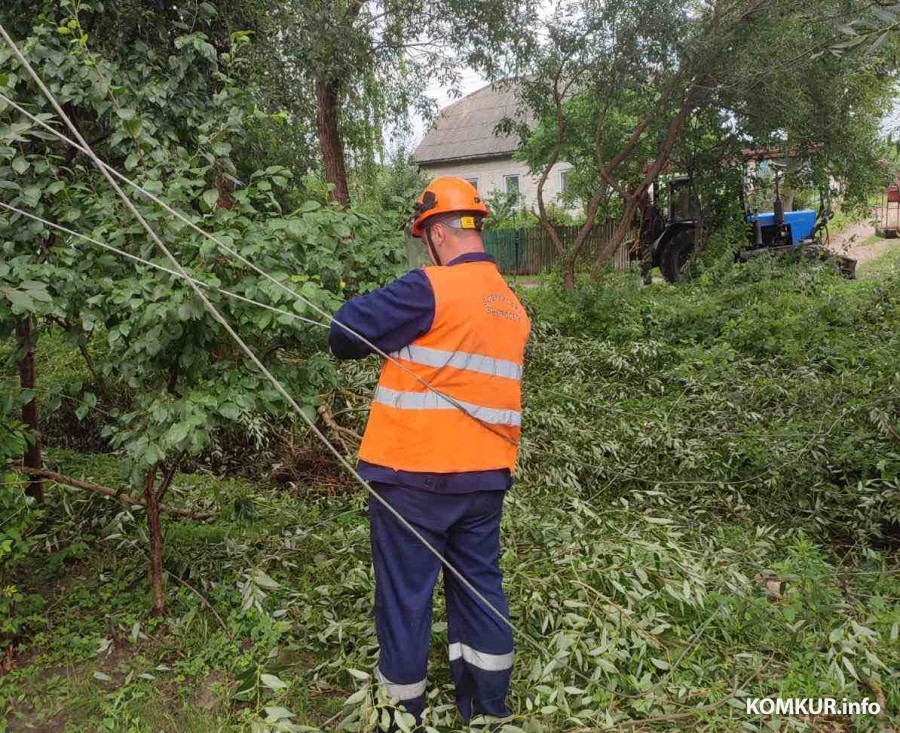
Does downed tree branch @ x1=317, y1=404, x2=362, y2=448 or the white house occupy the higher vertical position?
the white house

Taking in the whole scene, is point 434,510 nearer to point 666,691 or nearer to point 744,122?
point 666,691

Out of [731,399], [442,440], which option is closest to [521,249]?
[731,399]

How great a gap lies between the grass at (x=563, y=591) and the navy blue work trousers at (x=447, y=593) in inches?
5.6

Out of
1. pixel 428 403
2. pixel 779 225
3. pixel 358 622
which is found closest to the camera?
pixel 428 403

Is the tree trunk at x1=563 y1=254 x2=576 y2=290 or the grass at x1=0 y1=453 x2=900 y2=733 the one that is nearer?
the grass at x1=0 y1=453 x2=900 y2=733

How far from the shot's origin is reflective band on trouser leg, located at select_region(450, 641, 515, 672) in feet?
7.97

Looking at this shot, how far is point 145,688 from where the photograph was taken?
2.65 meters

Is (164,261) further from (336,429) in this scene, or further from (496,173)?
(496,173)

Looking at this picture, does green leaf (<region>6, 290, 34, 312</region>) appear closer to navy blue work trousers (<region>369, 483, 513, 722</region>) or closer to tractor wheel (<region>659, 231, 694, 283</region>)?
navy blue work trousers (<region>369, 483, 513, 722</region>)

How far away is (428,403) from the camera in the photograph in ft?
7.57

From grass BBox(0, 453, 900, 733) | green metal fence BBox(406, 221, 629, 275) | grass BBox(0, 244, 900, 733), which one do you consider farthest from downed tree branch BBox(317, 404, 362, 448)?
green metal fence BBox(406, 221, 629, 275)

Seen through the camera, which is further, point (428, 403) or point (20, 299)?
point (428, 403)

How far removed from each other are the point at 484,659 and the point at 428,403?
89 cm

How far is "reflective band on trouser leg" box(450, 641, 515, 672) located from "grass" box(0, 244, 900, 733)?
0.16 meters
